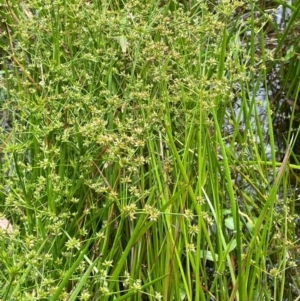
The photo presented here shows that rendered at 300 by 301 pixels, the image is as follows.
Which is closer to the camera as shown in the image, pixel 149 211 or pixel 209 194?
pixel 149 211

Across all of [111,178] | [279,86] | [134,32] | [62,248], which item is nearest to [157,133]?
[111,178]

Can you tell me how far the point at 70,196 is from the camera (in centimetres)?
114

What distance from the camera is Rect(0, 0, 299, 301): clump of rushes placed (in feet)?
3.39

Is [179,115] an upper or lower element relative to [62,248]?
upper

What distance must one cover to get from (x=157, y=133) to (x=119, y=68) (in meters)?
0.27

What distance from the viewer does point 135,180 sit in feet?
4.06

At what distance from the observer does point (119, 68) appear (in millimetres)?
1495

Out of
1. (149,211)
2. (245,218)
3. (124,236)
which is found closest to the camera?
(149,211)

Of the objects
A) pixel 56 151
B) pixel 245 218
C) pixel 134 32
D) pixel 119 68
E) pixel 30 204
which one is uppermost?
pixel 134 32

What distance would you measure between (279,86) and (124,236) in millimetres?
983

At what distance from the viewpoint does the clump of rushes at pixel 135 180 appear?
103cm

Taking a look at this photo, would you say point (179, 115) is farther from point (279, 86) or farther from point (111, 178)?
point (279, 86)

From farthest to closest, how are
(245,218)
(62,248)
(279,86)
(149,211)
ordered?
(279,86) → (245,218) → (62,248) → (149,211)

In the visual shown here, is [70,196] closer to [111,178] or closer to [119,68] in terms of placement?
[111,178]
